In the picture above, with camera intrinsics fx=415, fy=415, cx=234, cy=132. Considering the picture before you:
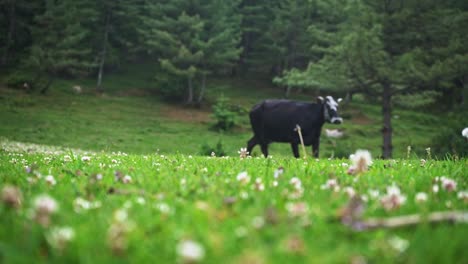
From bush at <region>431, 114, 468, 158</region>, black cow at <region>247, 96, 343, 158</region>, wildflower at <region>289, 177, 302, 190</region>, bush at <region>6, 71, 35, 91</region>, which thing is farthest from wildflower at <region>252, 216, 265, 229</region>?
bush at <region>6, 71, 35, 91</region>

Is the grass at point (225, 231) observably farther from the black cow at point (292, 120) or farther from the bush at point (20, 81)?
the bush at point (20, 81)

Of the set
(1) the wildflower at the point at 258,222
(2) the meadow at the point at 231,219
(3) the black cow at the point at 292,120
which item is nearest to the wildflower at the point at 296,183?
(2) the meadow at the point at 231,219

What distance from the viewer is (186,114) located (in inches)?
1607

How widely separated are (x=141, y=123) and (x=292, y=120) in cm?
2019

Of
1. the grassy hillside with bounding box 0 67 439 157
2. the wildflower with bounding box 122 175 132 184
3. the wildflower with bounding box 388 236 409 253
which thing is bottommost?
the grassy hillside with bounding box 0 67 439 157

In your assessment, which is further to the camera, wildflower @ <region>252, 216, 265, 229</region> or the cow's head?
the cow's head

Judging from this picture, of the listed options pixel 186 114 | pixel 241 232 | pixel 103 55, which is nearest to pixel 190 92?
pixel 186 114

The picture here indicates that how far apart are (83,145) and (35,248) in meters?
24.7

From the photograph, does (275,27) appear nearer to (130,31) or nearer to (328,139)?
(130,31)

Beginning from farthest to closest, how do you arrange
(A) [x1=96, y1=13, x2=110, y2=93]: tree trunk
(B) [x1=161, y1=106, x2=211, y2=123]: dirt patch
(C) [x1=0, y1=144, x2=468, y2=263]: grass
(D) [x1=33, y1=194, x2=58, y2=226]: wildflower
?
(A) [x1=96, y1=13, x2=110, y2=93]: tree trunk, (B) [x1=161, y1=106, x2=211, y2=123]: dirt patch, (D) [x1=33, y1=194, x2=58, y2=226]: wildflower, (C) [x1=0, y1=144, x2=468, y2=263]: grass

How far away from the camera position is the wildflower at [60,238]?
68.6 inches

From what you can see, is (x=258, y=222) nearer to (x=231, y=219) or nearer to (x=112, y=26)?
(x=231, y=219)

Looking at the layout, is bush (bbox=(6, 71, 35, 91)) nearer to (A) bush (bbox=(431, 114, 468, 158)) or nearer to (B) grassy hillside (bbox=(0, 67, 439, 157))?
(B) grassy hillside (bbox=(0, 67, 439, 157))

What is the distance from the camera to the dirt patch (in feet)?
125
